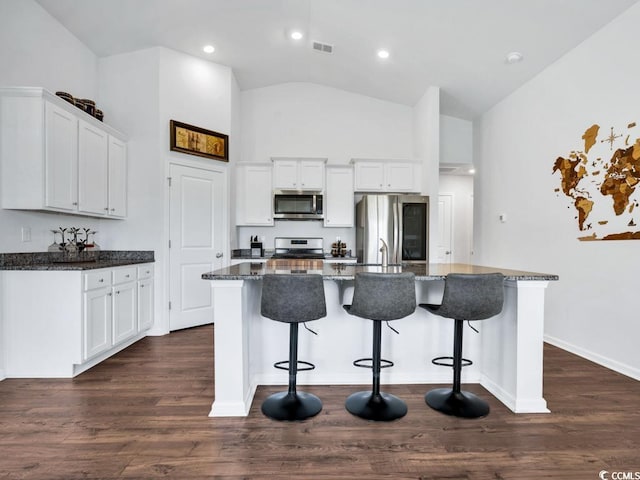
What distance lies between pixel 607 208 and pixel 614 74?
1153 millimetres

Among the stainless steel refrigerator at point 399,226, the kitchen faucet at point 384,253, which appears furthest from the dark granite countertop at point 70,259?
the stainless steel refrigerator at point 399,226

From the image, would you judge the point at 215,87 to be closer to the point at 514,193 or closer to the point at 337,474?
the point at 514,193

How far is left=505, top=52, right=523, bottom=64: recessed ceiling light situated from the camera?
3.54 meters

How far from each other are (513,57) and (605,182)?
160 cm

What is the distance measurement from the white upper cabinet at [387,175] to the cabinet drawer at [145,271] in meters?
2.93

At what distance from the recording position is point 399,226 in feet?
14.9

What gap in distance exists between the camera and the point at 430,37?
358 centimetres

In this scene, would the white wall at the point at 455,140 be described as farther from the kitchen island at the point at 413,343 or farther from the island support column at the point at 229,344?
the island support column at the point at 229,344

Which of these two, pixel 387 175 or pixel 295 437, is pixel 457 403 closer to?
pixel 295 437

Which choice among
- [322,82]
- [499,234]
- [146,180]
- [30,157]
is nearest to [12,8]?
[30,157]

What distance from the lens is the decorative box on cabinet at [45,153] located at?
8.94ft

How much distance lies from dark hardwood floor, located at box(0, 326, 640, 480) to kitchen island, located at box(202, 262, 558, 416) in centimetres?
13

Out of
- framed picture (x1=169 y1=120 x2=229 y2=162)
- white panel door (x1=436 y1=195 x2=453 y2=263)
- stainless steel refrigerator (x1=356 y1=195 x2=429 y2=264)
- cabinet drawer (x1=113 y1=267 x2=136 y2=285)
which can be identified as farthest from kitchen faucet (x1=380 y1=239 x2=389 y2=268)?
white panel door (x1=436 y1=195 x2=453 y2=263)

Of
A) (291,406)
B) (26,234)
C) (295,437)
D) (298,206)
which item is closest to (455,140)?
(298,206)
